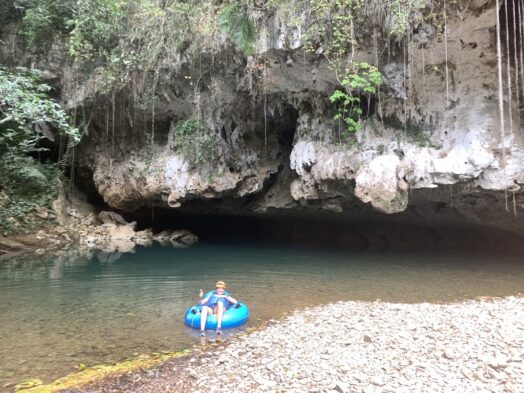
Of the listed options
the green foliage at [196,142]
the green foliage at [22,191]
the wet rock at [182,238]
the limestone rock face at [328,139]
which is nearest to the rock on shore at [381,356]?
the limestone rock face at [328,139]

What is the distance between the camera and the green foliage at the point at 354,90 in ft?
32.5

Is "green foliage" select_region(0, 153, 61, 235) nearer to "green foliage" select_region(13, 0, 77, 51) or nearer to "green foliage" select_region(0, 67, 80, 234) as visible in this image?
"green foliage" select_region(0, 67, 80, 234)

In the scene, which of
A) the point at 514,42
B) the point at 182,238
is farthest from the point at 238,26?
the point at 182,238

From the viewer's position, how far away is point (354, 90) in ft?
38.2

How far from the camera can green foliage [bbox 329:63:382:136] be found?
32.5 feet

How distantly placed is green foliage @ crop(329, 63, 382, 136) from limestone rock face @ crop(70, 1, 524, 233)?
327 mm

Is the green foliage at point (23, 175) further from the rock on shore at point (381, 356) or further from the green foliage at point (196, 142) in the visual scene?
the rock on shore at point (381, 356)

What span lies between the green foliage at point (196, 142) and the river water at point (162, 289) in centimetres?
365

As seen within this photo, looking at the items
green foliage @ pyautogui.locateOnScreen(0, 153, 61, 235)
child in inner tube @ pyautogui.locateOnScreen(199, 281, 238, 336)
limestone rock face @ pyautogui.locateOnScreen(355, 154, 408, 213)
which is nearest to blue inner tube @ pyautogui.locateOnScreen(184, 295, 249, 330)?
child in inner tube @ pyautogui.locateOnScreen(199, 281, 238, 336)

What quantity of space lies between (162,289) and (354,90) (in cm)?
759

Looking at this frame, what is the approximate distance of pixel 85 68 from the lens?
1552cm

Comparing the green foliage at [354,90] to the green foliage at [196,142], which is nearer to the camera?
the green foliage at [354,90]

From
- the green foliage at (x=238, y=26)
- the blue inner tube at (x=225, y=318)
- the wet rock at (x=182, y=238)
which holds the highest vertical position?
the green foliage at (x=238, y=26)

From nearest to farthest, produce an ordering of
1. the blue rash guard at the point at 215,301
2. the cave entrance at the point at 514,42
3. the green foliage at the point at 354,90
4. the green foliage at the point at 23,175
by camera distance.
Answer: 1. the blue rash guard at the point at 215,301
2. the cave entrance at the point at 514,42
3. the green foliage at the point at 354,90
4. the green foliage at the point at 23,175
